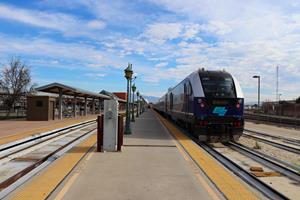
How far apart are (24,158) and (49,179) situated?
3.77 meters

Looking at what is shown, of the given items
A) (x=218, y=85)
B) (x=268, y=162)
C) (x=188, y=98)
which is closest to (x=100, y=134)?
(x=268, y=162)

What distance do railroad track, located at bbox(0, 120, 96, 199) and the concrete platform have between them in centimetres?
104

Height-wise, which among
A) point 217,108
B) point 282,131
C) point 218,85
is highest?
point 218,85

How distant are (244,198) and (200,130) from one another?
435 inches

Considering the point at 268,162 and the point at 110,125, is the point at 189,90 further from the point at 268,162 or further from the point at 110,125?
the point at 268,162

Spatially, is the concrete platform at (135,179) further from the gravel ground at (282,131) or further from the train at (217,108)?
the gravel ground at (282,131)

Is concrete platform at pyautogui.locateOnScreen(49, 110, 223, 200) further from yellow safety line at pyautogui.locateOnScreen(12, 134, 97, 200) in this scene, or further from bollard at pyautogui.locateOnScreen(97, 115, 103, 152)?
bollard at pyautogui.locateOnScreen(97, 115, 103, 152)

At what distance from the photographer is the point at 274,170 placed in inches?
435

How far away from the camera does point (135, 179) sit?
29.8 feet


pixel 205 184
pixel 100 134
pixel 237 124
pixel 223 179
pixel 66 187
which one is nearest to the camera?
pixel 66 187

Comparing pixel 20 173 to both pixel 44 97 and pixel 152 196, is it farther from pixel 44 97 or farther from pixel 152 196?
pixel 44 97

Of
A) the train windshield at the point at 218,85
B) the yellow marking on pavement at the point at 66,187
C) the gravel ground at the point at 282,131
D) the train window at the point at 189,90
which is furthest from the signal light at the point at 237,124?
the yellow marking on pavement at the point at 66,187

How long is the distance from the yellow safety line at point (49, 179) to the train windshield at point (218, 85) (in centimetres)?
775

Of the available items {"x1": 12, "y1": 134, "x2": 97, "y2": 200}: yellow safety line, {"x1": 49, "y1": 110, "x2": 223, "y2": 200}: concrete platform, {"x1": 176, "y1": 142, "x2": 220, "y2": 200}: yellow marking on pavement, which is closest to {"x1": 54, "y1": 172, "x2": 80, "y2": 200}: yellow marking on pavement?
{"x1": 49, "y1": 110, "x2": 223, "y2": 200}: concrete platform
